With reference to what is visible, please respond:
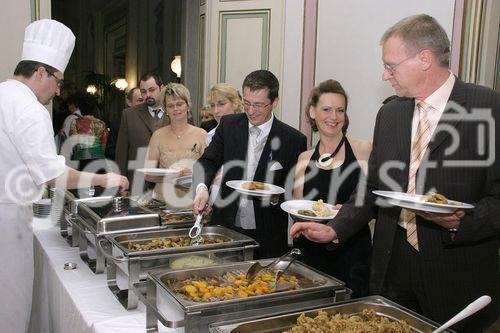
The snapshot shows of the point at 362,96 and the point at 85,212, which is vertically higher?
the point at 362,96

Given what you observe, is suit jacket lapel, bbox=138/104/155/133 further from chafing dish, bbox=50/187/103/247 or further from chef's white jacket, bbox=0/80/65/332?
chef's white jacket, bbox=0/80/65/332

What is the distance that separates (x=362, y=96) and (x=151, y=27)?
6.39m

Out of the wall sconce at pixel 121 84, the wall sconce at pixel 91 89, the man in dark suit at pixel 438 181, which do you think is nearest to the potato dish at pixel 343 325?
the man in dark suit at pixel 438 181

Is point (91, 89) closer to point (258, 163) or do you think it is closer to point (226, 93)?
point (226, 93)

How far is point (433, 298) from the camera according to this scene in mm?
1200

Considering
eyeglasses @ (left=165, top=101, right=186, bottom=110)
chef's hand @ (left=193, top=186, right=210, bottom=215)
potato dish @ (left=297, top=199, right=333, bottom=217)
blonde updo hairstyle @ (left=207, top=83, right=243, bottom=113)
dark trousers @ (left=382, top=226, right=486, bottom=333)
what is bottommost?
dark trousers @ (left=382, top=226, right=486, bottom=333)

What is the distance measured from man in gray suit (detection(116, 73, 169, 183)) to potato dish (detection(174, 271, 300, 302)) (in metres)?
1.94

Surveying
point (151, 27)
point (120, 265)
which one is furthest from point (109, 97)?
point (120, 265)

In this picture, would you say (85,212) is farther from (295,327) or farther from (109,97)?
(109,97)

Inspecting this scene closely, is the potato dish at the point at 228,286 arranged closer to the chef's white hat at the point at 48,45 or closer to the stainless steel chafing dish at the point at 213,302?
the stainless steel chafing dish at the point at 213,302

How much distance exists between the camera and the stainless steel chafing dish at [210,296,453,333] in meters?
0.92

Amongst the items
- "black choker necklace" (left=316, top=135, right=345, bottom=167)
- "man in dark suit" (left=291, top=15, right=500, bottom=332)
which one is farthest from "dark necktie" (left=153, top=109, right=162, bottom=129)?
"man in dark suit" (left=291, top=15, right=500, bottom=332)

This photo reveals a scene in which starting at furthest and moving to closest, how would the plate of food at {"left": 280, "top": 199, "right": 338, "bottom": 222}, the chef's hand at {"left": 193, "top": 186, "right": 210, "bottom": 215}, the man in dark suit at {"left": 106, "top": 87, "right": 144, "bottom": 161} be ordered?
the man in dark suit at {"left": 106, "top": 87, "right": 144, "bottom": 161}
the chef's hand at {"left": 193, "top": 186, "right": 210, "bottom": 215}
the plate of food at {"left": 280, "top": 199, "right": 338, "bottom": 222}

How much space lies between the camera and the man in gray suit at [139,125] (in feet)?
9.96
